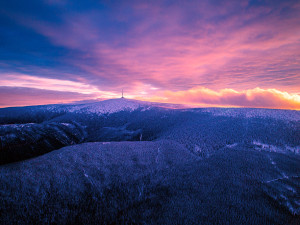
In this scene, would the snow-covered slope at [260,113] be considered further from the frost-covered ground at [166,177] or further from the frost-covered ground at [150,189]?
the frost-covered ground at [150,189]

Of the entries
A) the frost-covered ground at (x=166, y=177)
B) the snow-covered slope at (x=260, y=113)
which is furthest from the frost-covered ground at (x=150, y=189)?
the snow-covered slope at (x=260, y=113)

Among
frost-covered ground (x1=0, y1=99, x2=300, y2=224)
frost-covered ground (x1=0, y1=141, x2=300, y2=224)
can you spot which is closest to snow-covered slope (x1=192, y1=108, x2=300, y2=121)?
frost-covered ground (x1=0, y1=99, x2=300, y2=224)

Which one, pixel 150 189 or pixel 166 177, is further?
pixel 166 177

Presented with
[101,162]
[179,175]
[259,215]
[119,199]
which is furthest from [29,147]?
[259,215]

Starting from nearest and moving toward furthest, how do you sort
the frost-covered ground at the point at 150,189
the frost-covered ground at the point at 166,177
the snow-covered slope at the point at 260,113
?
the frost-covered ground at the point at 150,189 → the frost-covered ground at the point at 166,177 → the snow-covered slope at the point at 260,113

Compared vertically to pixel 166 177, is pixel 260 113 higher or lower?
higher

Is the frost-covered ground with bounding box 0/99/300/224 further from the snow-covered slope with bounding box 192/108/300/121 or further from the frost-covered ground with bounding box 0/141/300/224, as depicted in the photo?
the snow-covered slope with bounding box 192/108/300/121

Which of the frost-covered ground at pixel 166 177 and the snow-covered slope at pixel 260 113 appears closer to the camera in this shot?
the frost-covered ground at pixel 166 177

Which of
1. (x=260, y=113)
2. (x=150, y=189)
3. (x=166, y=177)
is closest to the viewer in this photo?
(x=150, y=189)

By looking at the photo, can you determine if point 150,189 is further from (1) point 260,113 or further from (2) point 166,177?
(1) point 260,113

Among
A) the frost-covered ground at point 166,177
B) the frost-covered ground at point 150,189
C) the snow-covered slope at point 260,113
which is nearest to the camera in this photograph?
the frost-covered ground at point 150,189

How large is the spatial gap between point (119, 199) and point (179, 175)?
5414mm

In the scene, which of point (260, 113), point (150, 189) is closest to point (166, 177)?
point (150, 189)

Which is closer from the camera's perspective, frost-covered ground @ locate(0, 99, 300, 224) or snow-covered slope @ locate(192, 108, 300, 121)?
frost-covered ground @ locate(0, 99, 300, 224)
